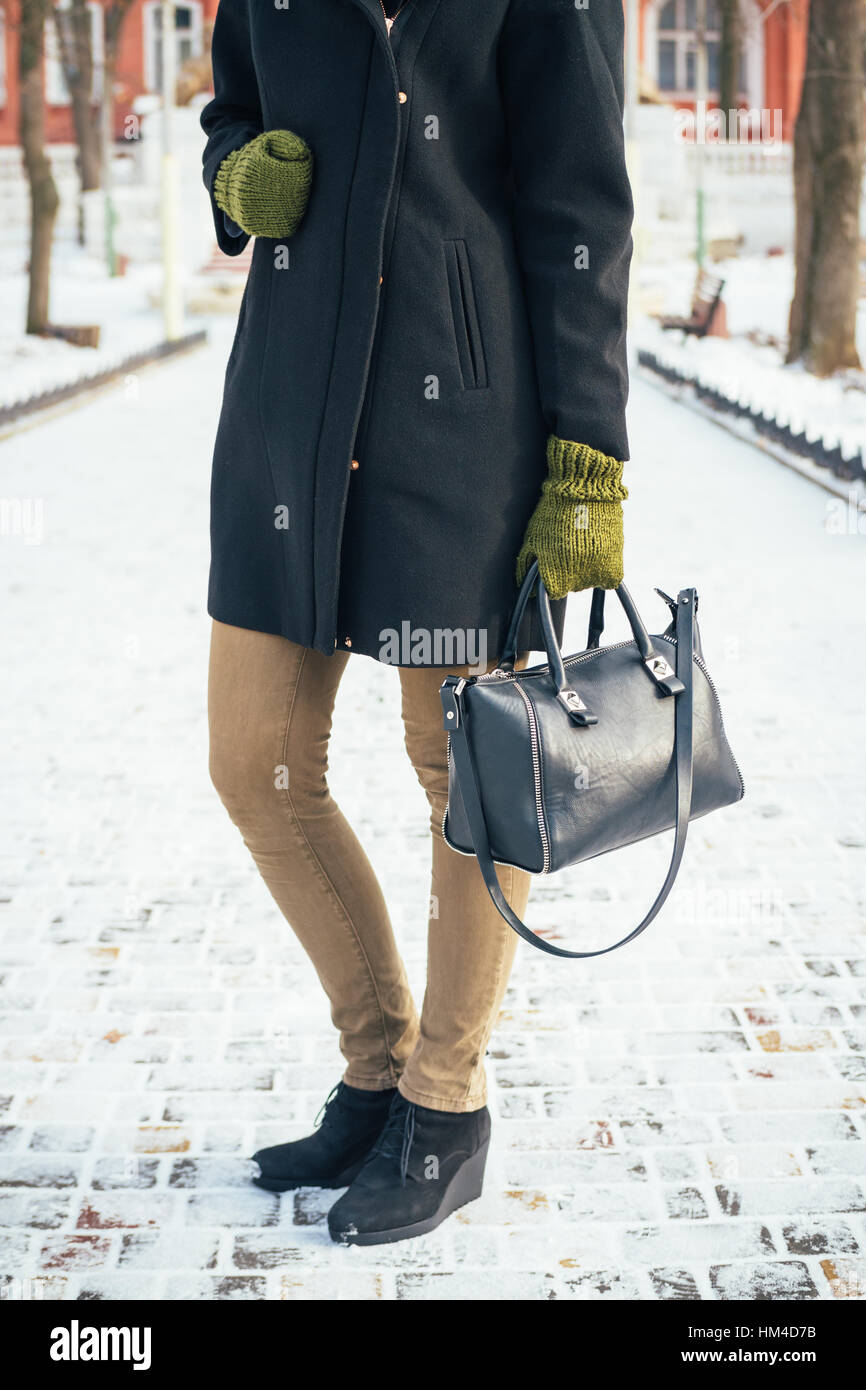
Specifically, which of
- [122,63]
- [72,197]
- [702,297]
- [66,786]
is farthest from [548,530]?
[122,63]

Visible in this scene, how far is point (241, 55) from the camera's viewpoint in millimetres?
2652

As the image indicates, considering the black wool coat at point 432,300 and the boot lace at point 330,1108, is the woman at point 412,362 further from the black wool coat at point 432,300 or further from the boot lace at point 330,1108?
the boot lace at point 330,1108

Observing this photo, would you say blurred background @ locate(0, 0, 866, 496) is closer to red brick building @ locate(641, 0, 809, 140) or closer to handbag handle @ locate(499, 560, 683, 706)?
red brick building @ locate(641, 0, 809, 140)

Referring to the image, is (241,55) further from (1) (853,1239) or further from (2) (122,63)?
(2) (122,63)

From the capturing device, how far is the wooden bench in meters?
20.5

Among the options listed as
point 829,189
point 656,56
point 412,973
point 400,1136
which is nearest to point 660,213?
point 656,56

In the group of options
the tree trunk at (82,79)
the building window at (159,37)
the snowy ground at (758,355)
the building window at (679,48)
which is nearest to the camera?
the snowy ground at (758,355)

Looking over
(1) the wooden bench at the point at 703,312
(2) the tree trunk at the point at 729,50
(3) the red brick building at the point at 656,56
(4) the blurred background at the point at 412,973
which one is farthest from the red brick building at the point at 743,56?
(4) the blurred background at the point at 412,973

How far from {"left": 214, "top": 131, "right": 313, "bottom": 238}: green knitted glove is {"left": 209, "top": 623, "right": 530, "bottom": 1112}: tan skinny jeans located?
24.5 inches

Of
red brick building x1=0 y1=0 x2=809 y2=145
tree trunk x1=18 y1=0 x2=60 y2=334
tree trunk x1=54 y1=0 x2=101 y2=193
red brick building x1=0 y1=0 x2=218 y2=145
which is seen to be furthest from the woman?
red brick building x1=0 y1=0 x2=809 y2=145

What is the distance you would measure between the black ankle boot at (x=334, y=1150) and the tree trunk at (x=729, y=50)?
1389 inches

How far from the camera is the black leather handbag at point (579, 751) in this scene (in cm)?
234

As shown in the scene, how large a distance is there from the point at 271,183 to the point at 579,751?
0.93 metres

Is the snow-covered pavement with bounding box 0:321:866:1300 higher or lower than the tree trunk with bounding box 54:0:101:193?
lower
